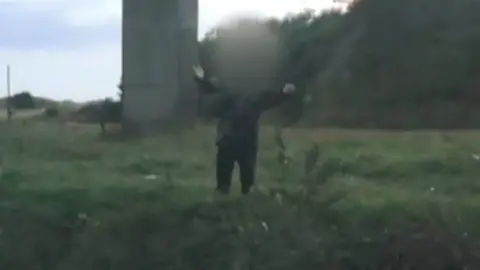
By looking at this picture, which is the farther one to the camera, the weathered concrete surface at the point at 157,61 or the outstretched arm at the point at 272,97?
the weathered concrete surface at the point at 157,61

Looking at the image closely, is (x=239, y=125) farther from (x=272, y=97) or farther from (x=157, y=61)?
(x=157, y=61)

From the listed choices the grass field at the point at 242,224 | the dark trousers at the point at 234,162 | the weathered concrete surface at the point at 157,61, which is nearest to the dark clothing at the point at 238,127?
the dark trousers at the point at 234,162

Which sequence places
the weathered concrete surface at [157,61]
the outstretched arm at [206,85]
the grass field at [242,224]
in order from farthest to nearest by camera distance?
the weathered concrete surface at [157,61]
the outstretched arm at [206,85]
the grass field at [242,224]

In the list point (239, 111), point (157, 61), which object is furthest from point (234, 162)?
point (157, 61)

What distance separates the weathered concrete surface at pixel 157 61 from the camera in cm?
2444

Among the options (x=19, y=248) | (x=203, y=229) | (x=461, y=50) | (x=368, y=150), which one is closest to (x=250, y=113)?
(x=203, y=229)

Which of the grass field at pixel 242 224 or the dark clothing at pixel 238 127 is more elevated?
the dark clothing at pixel 238 127

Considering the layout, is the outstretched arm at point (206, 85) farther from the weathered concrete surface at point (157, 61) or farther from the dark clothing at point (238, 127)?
the weathered concrete surface at point (157, 61)

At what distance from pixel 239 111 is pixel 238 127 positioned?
8.7 inches

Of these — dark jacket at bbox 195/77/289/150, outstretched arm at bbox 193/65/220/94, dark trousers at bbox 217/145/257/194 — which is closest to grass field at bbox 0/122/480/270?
dark trousers at bbox 217/145/257/194

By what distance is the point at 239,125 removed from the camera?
11.7 metres

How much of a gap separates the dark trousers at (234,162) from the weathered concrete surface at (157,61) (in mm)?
11912

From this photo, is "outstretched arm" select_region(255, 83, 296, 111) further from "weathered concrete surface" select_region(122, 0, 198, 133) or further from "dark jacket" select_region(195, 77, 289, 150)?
"weathered concrete surface" select_region(122, 0, 198, 133)

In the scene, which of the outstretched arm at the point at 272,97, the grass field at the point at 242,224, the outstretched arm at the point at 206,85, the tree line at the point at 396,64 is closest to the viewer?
the grass field at the point at 242,224
